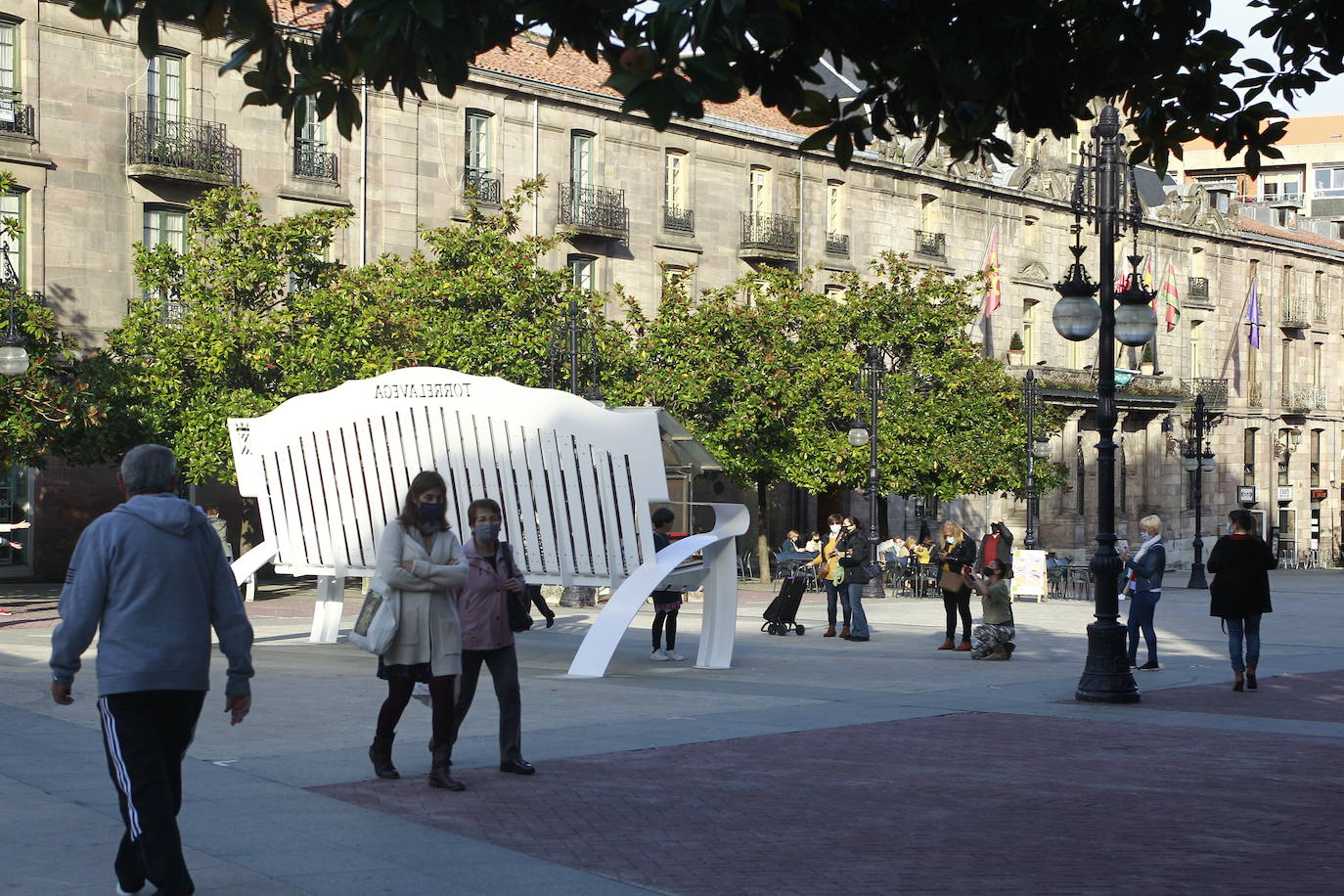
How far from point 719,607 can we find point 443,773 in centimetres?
813

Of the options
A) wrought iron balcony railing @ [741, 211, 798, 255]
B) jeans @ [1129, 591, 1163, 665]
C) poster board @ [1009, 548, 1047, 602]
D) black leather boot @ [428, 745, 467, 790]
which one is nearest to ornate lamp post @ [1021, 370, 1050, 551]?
poster board @ [1009, 548, 1047, 602]

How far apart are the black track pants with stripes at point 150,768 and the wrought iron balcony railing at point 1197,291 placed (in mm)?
58806

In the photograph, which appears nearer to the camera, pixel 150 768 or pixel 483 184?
pixel 150 768

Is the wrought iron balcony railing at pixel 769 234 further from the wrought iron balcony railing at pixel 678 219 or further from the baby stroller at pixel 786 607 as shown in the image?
the baby stroller at pixel 786 607

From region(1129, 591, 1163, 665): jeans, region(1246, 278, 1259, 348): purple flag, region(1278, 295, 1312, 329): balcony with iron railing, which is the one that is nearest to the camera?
region(1129, 591, 1163, 665): jeans

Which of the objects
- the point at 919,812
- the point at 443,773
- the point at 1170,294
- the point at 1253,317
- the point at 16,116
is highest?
the point at 16,116

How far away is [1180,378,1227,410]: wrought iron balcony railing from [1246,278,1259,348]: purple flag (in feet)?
6.45

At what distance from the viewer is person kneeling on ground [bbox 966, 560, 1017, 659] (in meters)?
18.6

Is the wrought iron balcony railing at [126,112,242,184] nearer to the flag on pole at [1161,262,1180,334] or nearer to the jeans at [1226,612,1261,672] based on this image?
the jeans at [1226,612,1261,672]

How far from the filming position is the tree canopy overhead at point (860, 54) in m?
5.41

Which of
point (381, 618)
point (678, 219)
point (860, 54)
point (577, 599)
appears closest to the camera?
point (860, 54)

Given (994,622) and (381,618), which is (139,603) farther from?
(994,622)

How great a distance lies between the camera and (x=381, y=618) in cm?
902

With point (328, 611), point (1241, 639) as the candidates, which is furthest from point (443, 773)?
point (328, 611)
